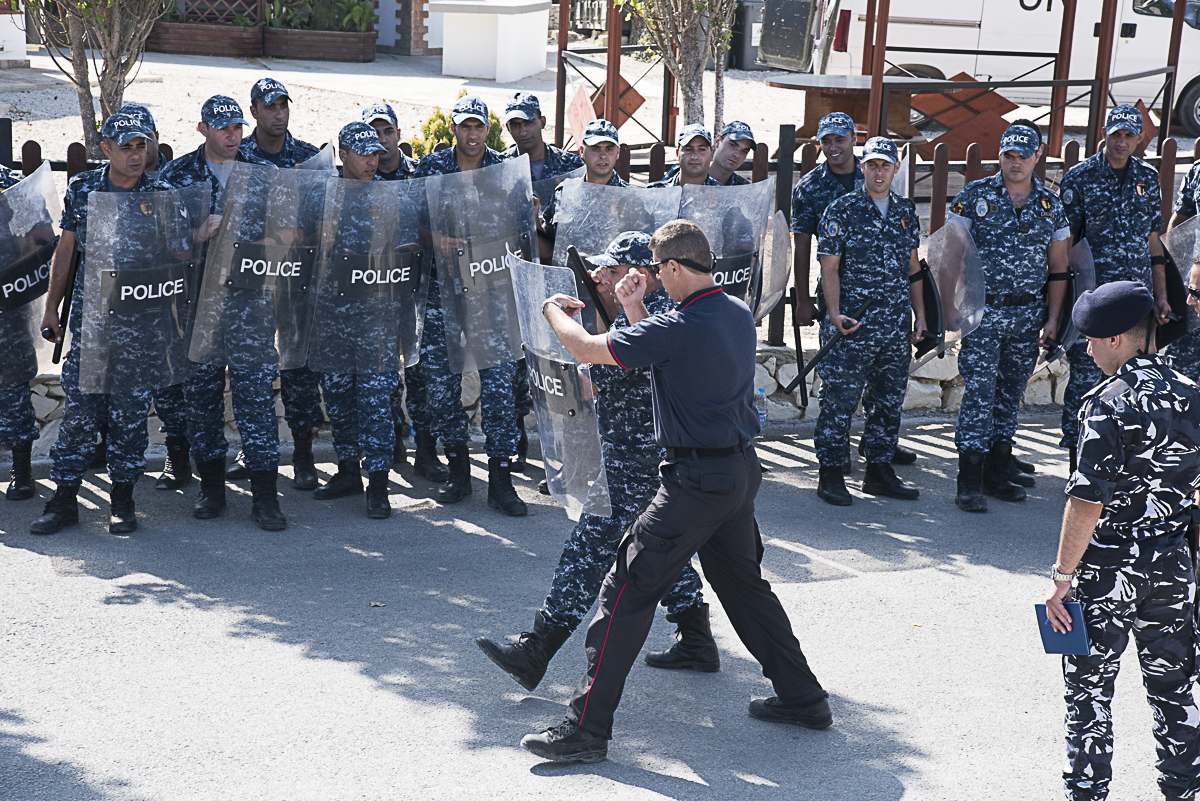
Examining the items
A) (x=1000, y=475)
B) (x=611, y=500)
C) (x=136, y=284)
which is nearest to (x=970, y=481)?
(x=1000, y=475)

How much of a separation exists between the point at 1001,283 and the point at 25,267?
5.16 metres

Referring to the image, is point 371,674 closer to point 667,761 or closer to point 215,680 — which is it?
point 215,680

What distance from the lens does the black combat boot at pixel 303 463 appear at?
268 inches

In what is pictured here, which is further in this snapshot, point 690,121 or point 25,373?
point 690,121

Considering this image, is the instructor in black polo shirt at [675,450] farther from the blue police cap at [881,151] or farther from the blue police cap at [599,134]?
the blue police cap at [881,151]

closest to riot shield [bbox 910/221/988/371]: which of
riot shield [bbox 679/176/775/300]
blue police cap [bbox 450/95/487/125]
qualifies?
riot shield [bbox 679/176/775/300]

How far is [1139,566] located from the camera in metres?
3.57

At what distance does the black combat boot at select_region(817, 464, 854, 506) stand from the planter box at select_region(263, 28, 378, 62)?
1765 centimetres

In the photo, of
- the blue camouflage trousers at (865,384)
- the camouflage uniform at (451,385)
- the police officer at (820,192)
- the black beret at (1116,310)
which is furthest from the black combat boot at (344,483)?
the black beret at (1116,310)

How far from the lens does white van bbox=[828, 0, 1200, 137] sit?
15062 millimetres

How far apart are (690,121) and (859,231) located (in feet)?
21.8

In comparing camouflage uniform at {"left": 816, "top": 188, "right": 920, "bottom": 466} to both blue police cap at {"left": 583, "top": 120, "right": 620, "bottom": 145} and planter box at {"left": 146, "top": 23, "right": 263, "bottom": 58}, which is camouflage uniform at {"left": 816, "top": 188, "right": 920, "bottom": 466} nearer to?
blue police cap at {"left": 583, "top": 120, "right": 620, "bottom": 145}

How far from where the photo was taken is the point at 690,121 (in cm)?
1298

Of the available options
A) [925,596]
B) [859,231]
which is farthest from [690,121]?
[925,596]
